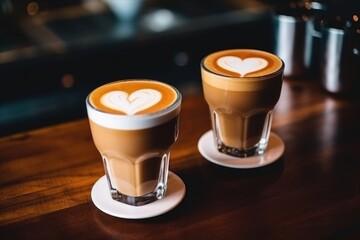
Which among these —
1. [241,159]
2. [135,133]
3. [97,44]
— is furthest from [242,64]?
[97,44]

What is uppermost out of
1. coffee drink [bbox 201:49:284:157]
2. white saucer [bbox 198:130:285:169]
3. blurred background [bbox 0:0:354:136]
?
coffee drink [bbox 201:49:284:157]

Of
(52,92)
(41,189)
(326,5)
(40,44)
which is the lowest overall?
(52,92)

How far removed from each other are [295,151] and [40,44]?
4.86 ft

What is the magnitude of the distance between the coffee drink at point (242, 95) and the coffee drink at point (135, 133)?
123mm

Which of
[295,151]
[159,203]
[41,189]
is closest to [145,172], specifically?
[159,203]

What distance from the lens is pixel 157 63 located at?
246 centimetres

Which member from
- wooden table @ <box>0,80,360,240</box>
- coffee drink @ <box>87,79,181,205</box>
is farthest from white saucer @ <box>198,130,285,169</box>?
coffee drink @ <box>87,79,181,205</box>

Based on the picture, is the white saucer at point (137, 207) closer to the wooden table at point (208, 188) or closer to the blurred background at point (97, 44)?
the wooden table at point (208, 188)

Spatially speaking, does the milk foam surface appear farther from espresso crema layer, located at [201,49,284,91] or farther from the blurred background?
the blurred background

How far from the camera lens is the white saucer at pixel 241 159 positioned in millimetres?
1041

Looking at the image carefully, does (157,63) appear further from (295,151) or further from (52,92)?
(295,151)

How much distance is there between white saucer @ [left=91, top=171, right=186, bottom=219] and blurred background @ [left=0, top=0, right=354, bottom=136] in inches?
47.4

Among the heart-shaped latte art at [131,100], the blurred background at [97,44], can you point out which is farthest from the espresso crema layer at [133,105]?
the blurred background at [97,44]

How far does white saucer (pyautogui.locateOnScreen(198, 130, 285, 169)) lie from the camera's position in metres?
1.04
